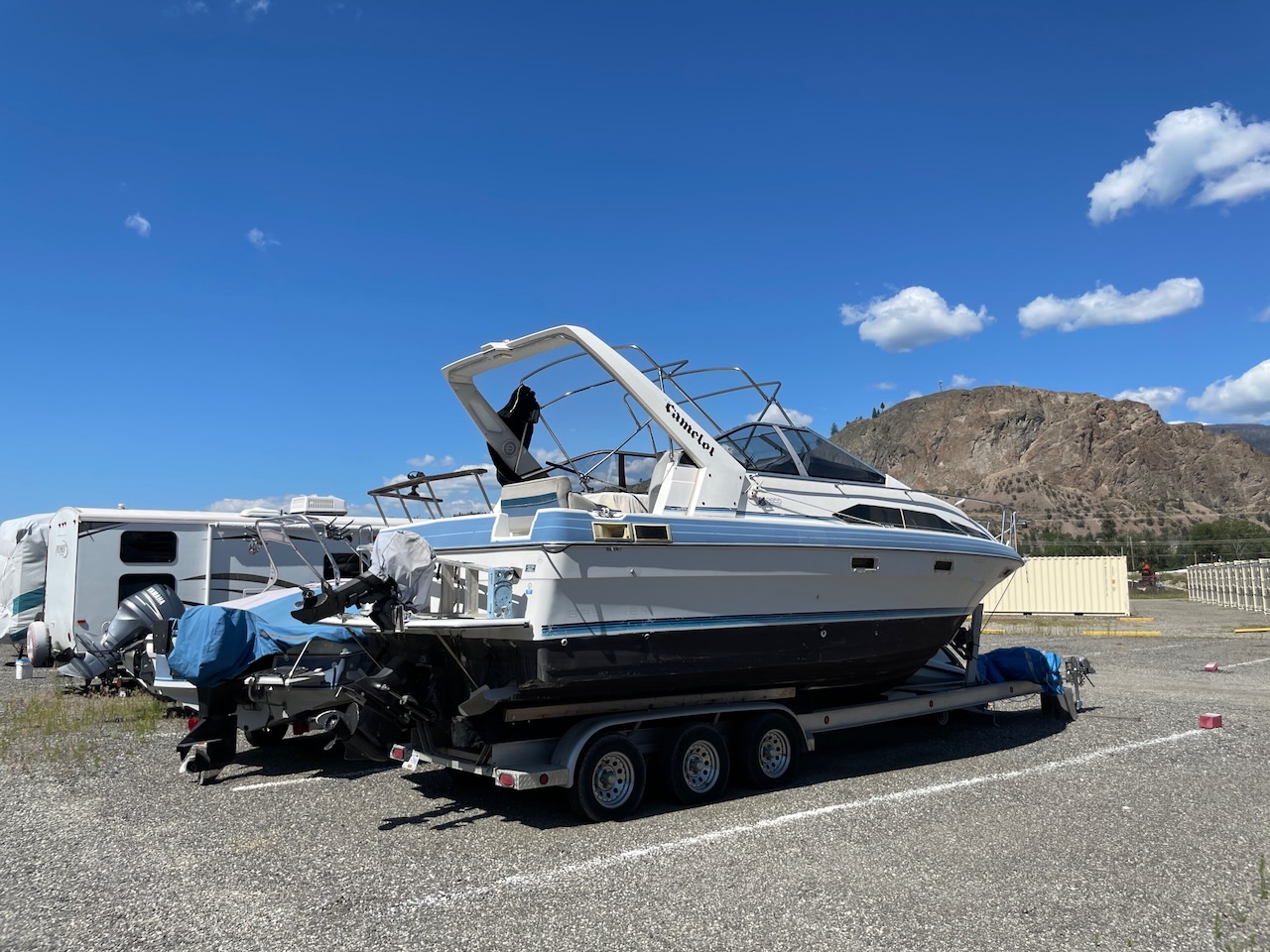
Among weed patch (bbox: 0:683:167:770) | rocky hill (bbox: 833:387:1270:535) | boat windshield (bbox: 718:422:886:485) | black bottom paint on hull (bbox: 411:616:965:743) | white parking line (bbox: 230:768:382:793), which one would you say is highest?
rocky hill (bbox: 833:387:1270:535)

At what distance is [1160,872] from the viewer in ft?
17.8

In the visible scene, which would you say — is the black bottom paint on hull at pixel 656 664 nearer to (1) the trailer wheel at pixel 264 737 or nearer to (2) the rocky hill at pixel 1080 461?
(1) the trailer wheel at pixel 264 737

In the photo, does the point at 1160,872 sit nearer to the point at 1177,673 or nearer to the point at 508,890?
the point at 508,890

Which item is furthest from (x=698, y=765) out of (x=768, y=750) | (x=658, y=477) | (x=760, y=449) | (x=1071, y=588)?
(x=1071, y=588)

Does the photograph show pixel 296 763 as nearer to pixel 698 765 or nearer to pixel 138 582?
pixel 698 765

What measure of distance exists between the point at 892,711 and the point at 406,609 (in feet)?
15.7

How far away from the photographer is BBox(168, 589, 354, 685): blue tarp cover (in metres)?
7.88

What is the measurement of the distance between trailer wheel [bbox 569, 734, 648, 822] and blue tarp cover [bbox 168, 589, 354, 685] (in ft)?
7.50

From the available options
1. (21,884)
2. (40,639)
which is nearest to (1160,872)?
(21,884)

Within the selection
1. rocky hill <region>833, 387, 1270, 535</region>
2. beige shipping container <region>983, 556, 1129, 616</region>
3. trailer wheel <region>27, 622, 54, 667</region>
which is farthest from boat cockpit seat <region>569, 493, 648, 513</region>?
rocky hill <region>833, 387, 1270, 535</region>

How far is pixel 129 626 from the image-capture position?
40.8 ft

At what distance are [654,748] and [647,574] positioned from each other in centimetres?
145

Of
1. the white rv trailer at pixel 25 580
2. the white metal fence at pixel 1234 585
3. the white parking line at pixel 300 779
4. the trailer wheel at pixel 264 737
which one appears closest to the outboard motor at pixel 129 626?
the trailer wheel at pixel 264 737

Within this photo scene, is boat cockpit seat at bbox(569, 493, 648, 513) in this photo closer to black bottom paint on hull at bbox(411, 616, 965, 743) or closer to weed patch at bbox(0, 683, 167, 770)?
black bottom paint on hull at bbox(411, 616, 965, 743)
